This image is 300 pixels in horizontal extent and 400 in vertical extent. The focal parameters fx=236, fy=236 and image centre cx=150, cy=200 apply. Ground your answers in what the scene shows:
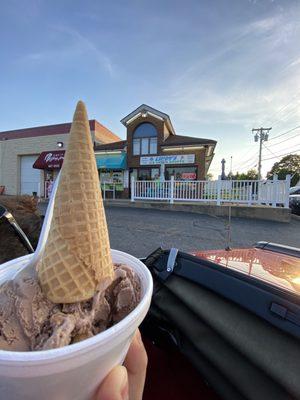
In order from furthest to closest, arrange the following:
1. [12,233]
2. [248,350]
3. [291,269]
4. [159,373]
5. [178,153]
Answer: [178,153], [12,233], [291,269], [159,373], [248,350]

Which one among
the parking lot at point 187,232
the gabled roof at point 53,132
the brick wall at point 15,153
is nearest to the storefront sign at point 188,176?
the parking lot at point 187,232

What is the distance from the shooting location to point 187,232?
748 centimetres

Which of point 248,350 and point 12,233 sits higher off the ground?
point 12,233

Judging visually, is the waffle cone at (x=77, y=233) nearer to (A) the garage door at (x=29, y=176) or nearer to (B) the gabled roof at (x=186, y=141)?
(B) the gabled roof at (x=186, y=141)

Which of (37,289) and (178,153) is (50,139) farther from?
(37,289)

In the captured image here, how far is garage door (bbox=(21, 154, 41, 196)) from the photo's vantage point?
23.6 m

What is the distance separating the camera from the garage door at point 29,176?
23562mm

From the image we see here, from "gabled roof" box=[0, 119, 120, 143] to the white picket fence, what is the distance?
10103 millimetres

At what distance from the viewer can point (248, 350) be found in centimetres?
105

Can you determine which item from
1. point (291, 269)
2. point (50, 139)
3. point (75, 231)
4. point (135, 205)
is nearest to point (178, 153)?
point (135, 205)

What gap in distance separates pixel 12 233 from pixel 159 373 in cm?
152

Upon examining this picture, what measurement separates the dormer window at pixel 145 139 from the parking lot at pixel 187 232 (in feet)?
29.8

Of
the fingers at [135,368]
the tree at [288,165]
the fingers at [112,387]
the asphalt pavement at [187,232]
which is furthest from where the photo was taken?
the tree at [288,165]

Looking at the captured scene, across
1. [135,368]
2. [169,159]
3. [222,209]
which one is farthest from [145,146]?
[135,368]
